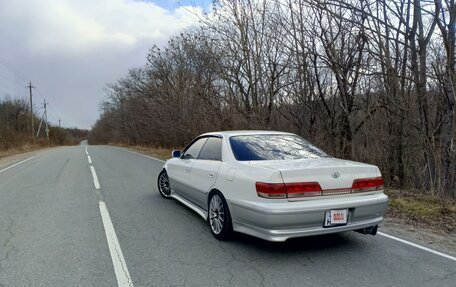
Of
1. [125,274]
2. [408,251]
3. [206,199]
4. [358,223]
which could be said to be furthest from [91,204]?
[408,251]

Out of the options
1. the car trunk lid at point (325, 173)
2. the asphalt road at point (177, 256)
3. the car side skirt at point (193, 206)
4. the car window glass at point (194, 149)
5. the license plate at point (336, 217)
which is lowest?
the asphalt road at point (177, 256)

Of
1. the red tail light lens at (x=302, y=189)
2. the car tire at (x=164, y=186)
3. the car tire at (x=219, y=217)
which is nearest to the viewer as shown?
the red tail light lens at (x=302, y=189)

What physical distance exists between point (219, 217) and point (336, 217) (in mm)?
1571

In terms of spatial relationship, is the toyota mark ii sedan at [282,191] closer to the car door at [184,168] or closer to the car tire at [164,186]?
the car door at [184,168]

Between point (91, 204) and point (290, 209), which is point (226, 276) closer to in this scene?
point (290, 209)

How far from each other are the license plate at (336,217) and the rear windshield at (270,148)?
1.08 m

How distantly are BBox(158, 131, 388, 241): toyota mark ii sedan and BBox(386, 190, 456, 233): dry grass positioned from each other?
1645 mm

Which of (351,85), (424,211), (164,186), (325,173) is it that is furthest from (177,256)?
(351,85)

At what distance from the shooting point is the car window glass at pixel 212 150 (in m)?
5.50

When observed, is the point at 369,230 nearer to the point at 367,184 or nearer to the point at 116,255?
the point at 367,184

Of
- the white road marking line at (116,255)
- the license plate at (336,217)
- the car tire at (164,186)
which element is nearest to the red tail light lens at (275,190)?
the license plate at (336,217)

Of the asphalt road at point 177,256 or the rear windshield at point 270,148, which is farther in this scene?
the rear windshield at point 270,148

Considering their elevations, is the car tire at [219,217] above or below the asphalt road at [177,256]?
above

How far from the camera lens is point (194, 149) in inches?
260
